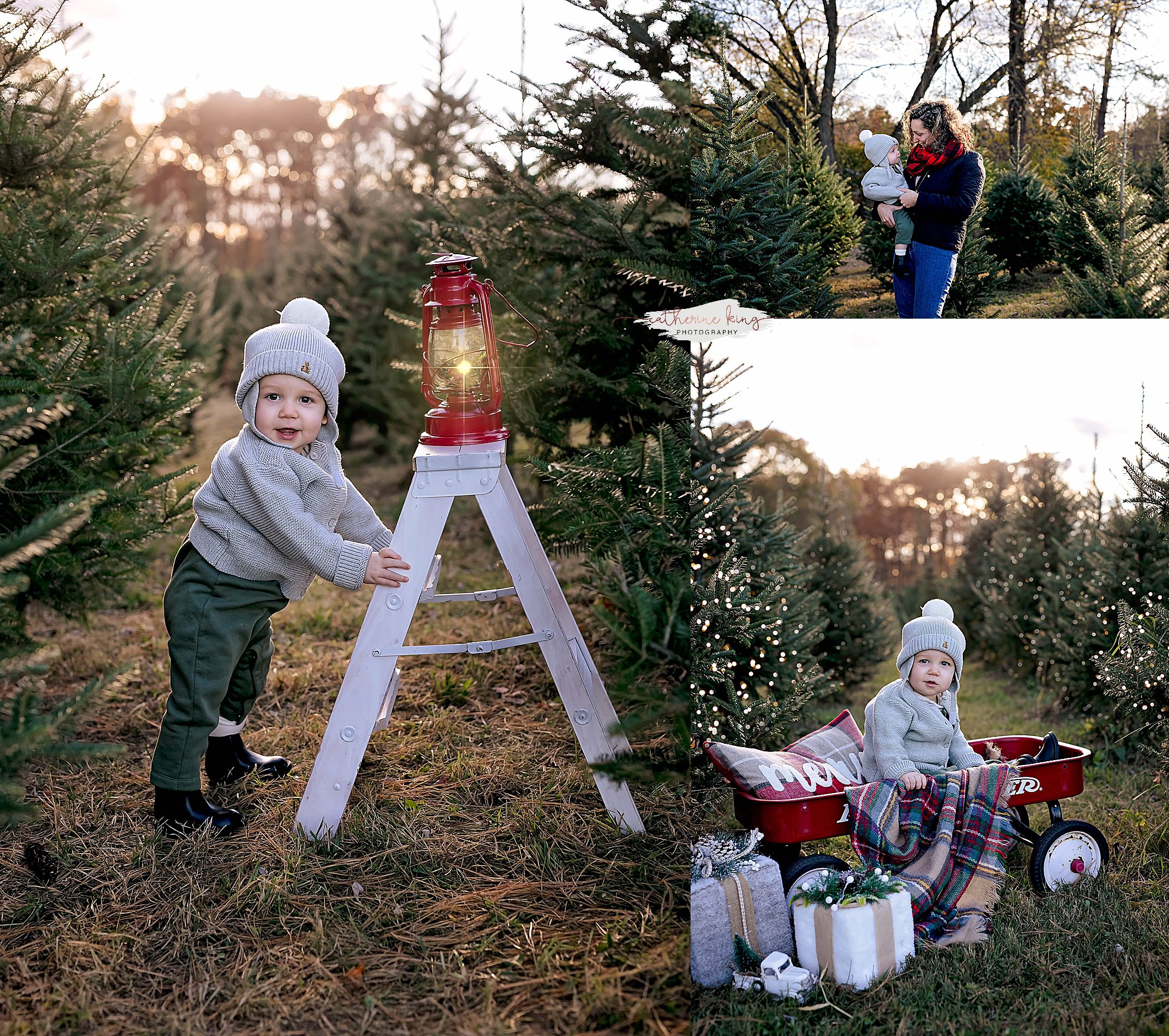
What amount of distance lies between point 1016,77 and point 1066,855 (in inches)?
90.2

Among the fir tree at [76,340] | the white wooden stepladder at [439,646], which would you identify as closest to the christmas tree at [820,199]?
the white wooden stepladder at [439,646]

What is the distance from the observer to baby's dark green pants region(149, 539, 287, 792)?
9.12 ft

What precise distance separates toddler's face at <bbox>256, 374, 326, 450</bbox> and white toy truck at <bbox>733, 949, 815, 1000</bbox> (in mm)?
1914

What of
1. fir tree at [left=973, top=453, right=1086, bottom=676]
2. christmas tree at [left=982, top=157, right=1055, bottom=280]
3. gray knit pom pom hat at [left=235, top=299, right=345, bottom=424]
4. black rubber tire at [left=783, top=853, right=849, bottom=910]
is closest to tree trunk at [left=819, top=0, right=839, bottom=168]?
christmas tree at [left=982, top=157, right=1055, bottom=280]

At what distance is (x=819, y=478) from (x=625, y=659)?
108cm

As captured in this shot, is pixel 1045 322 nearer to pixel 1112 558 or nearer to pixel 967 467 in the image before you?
pixel 967 467

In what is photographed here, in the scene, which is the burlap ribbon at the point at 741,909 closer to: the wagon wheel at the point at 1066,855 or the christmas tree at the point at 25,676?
the wagon wheel at the point at 1066,855

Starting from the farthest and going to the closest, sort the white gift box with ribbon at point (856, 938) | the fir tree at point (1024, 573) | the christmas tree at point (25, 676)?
the fir tree at point (1024, 573) < the white gift box with ribbon at point (856, 938) < the christmas tree at point (25, 676)

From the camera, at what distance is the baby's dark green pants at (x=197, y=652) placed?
109 inches

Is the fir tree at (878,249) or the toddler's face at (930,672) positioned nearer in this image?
the toddler's face at (930,672)

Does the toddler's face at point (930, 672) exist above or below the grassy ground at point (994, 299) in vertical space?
below

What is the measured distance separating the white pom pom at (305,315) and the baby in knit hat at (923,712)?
2.01m

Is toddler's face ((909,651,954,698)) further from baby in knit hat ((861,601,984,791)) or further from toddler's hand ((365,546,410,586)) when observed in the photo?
toddler's hand ((365,546,410,586))

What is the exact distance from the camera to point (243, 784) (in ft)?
10.3
